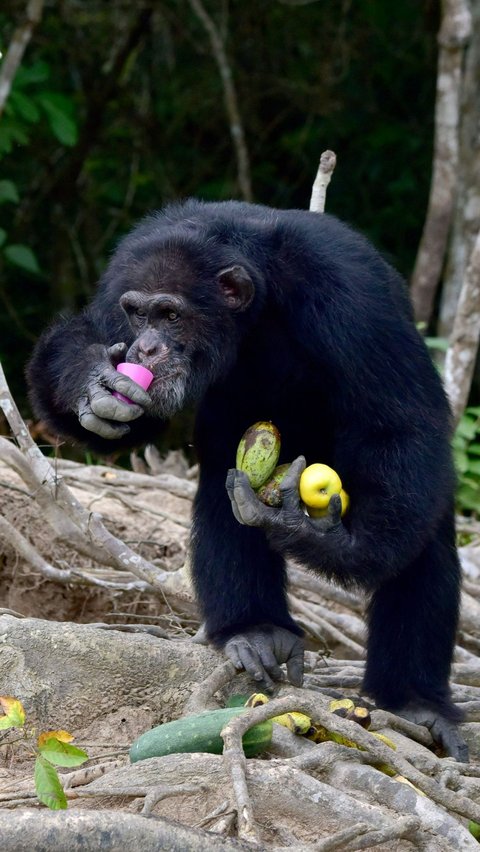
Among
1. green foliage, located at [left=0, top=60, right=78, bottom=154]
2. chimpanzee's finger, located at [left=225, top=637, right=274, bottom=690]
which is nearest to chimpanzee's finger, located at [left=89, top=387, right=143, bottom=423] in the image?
chimpanzee's finger, located at [left=225, top=637, right=274, bottom=690]

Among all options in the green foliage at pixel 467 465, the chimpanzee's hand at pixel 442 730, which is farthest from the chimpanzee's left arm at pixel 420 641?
the green foliage at pixel 467 465

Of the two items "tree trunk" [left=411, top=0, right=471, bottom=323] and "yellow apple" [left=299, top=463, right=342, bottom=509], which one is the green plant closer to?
"yellow apple" [left=299, top=463, right=342, bottom=509]

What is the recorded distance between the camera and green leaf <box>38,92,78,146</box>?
787 centimetres

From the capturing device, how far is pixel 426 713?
441cm

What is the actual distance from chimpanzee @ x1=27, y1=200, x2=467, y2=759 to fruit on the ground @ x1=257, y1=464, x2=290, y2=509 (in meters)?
0.06

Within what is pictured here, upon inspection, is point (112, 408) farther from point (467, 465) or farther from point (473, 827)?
point (467, 465)

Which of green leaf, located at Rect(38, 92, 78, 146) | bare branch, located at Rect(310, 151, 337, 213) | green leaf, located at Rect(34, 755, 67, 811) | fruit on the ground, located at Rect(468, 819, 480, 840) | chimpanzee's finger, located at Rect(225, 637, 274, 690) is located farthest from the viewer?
green leaf, located at Rect(38, 92, 78, 146)

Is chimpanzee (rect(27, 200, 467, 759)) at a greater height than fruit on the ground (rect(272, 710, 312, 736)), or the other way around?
chimpanzee (rect(27, 200, 467, 759))

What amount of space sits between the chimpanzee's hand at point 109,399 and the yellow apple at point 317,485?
0.59m

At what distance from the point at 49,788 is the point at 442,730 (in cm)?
188

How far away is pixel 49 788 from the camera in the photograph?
9.72 ft

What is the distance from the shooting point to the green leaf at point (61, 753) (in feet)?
10.4

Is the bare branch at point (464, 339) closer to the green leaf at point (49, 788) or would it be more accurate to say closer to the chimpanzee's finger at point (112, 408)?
the chimpanzee's finger at point (112, 408)

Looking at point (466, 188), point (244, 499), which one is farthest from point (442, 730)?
point (466, 188)
